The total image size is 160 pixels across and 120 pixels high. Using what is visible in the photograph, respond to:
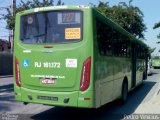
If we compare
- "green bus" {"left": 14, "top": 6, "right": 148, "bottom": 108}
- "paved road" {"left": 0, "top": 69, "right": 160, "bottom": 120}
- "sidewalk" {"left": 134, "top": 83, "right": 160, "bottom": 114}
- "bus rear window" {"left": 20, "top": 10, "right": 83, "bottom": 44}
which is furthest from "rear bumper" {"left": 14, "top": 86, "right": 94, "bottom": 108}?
"sidewalk" {"left": 134, "top": 83, "right": 160, "bottom": 114}

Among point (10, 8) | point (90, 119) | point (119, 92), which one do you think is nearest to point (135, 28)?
point (10, 8)

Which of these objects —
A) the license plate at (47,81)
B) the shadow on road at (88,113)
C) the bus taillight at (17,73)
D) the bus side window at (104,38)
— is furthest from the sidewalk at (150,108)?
the bus taillight at (17,73)

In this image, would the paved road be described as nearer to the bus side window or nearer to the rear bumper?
the rear bumper

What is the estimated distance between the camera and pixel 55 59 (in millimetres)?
8922

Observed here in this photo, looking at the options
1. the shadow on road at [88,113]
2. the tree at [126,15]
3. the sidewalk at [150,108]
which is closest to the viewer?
the shadow on road at [88,113]

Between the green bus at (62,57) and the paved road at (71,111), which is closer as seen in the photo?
the green bus at (62,57)

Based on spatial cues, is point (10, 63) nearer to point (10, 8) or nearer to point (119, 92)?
point (10, 8)

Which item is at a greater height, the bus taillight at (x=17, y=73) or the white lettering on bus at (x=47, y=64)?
the white lettering on bus at (x=47, y=64)

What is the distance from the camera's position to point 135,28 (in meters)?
39.8

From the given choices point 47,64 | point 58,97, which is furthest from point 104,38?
point 58,97

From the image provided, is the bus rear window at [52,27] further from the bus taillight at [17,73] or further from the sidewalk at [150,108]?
the sidewalk at [150,108]

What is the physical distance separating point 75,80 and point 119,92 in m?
3.77

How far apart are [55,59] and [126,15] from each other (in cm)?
3070

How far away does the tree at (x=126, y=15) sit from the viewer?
38156 millimetres
